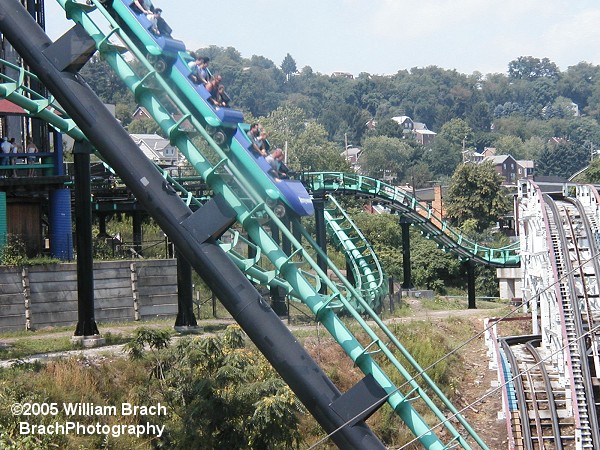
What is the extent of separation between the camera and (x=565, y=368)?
28484 millimetres

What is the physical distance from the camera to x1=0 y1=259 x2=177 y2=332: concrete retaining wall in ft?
88.9

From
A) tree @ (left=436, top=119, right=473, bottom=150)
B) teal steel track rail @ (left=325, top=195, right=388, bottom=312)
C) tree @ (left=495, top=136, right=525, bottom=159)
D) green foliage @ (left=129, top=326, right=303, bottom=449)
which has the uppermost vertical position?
tree @ (left=436, top=119, right=473, bottom=150)

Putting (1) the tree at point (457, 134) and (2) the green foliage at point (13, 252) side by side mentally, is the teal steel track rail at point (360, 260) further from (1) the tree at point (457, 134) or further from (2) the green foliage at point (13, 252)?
(1) the tree at point (457, 134)

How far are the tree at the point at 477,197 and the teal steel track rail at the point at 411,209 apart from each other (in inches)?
922

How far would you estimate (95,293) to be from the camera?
28328mm

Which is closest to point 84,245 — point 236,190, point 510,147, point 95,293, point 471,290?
point 95,293

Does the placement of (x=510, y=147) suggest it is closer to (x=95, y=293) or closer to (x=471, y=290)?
(x=471, y=290)

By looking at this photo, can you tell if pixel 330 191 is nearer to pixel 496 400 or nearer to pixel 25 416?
pixel 496 400

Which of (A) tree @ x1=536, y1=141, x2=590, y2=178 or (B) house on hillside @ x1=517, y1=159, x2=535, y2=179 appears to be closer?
(A) tree @ x1=536, y1=141, x2=590, y2=178

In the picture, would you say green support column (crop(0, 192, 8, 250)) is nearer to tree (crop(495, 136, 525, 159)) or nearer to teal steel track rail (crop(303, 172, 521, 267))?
teal steel track rail (crop(303, 172, 521, 267))

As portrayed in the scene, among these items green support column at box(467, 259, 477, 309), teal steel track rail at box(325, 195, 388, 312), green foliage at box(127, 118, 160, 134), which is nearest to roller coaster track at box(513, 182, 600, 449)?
green support column at box(467, 259, 477, 309)

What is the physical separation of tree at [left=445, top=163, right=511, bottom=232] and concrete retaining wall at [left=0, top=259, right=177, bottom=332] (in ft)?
149

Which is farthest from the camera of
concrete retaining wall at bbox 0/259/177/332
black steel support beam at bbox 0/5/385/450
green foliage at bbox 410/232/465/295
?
green foliage at bbox 410/232/465/295

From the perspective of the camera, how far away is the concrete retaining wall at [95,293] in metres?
27.1
